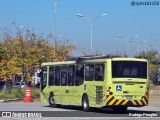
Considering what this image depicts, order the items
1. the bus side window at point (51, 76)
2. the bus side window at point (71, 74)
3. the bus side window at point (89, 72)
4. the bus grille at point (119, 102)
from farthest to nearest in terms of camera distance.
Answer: the bus side window at point (51, 76), the bus side window at point (71, 74), the bus side window at point (89, 72), the bus grille at point (119, 102)

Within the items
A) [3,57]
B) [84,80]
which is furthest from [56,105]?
[3,57]

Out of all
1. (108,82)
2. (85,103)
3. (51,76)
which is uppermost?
(51,76)

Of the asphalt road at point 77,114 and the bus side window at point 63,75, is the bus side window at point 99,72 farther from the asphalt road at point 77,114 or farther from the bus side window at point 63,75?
the bus side window at point 63,75

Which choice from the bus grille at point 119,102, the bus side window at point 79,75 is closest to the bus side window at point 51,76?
the bus side window at point 79,75

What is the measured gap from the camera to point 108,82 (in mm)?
24141

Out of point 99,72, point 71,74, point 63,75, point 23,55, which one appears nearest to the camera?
point 99,72

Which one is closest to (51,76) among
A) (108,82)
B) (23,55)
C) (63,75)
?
(63,75)

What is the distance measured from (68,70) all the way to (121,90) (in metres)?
5.14

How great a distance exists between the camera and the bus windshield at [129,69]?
24422 millimetres

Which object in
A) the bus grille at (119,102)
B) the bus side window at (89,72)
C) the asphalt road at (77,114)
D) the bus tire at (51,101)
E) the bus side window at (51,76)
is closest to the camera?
the asphalt road at (77,114)

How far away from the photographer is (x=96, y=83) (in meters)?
25.2

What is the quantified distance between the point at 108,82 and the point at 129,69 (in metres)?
1.35

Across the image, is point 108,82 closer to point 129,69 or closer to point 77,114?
point 129,69

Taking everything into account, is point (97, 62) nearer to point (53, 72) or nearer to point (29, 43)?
point (53, 72)
